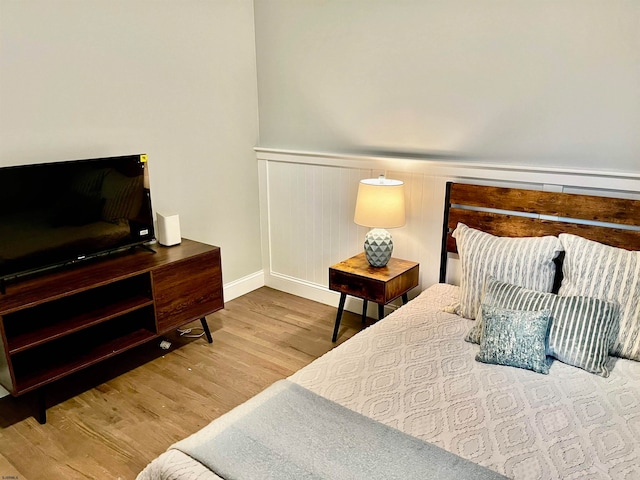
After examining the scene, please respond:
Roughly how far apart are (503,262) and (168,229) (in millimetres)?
1939

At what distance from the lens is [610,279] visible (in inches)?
83.8

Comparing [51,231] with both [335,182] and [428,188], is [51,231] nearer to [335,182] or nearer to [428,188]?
[335,182]

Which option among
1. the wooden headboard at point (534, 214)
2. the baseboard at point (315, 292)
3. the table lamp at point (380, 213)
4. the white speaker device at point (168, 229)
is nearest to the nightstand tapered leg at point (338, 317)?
the table lamp at point (380, 213)

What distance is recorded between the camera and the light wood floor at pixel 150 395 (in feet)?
7.14

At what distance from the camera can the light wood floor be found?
2176mm

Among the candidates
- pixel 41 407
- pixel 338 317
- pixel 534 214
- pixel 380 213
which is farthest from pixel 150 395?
pixel 534 214

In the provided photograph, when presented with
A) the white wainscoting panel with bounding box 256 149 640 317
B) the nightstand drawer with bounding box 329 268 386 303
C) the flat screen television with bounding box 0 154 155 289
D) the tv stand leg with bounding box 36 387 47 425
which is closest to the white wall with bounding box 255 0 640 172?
the white wainscoting panel with bounding box 256 149 640 317

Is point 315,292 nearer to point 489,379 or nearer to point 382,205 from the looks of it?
point 382,205

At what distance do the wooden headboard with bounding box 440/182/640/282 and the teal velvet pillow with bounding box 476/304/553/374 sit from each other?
0.65 metres

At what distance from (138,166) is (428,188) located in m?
1.72

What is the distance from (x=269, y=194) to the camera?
12.5 ft

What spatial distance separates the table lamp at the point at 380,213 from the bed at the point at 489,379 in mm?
346

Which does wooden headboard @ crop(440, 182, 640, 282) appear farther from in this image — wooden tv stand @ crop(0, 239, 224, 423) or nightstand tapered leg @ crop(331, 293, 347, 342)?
wooden tv stand @ crop(0, 239, 224, 423)

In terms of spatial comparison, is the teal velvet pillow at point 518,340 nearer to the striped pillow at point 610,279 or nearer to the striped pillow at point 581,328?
the striped pillow at point 581,328
